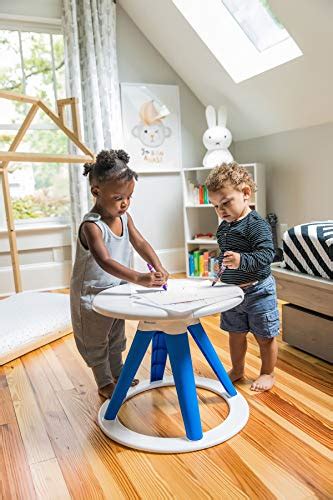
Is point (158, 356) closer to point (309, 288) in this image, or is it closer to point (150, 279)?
point (150, 279)

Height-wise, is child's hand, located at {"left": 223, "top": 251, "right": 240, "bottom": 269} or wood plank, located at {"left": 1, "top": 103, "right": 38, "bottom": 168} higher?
wood plank, located at {"left": 1, "top": 103, "right": 38, "bottom": 168}

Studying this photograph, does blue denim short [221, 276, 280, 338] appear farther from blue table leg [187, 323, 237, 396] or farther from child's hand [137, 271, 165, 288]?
child's hand [137, 271, 165, 288]

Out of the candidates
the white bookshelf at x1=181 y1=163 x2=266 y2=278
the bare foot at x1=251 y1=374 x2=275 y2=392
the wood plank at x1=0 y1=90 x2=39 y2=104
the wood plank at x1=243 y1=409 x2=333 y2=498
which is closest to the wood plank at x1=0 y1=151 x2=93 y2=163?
the wood plank at x1=0 y1=90 x2=39 y2=104

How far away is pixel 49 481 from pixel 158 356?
22.5 inches

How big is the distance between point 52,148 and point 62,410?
236cm

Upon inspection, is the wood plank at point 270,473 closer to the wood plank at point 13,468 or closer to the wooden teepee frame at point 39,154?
the wood plank at point 13,468

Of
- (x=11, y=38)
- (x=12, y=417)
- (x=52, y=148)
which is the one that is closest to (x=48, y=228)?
(x=52, y=148)

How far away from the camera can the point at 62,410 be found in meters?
1.52

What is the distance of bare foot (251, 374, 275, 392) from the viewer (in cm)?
156

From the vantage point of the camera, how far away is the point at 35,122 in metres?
3.29

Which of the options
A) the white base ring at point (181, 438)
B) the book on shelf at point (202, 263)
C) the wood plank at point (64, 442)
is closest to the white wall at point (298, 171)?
the book on shelf at point (202, 263)

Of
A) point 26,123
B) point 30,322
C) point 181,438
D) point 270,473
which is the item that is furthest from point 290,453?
point 26,123

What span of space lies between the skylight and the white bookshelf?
0.68m

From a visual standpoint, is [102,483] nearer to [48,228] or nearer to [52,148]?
[48,228]
